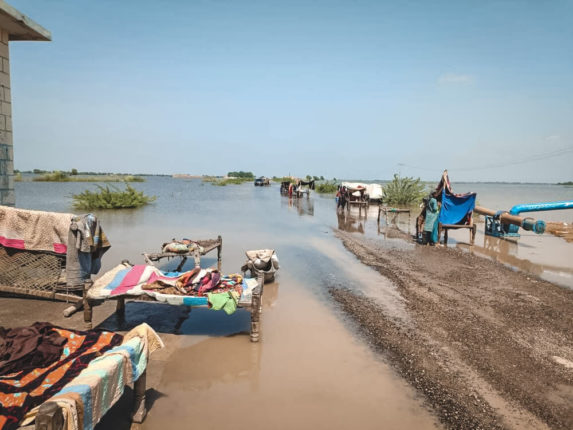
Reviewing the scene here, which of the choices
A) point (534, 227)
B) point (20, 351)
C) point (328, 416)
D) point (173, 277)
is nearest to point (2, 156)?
point (173, 277)

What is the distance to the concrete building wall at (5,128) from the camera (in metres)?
7.07

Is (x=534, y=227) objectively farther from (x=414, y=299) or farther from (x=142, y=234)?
(x=142, y=234)

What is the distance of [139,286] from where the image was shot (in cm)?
529

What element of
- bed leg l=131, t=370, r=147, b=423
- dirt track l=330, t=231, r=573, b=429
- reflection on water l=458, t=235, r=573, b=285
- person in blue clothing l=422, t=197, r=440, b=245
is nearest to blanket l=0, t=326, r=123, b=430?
bed leg l=131, t=370, r=147, b=423

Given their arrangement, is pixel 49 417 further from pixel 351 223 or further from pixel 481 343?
pixel 351 223

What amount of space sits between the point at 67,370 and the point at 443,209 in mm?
12942

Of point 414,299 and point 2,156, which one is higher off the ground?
point 2,156

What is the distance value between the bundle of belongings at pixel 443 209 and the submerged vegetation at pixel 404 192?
766 inches

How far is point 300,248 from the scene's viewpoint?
12164 mm

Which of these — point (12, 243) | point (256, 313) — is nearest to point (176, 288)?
point (256, 313)

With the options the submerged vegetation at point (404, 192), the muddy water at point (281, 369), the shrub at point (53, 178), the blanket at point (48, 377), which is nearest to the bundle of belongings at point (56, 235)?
the muddy water at point (281, 369)

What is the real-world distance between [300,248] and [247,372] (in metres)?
7.79

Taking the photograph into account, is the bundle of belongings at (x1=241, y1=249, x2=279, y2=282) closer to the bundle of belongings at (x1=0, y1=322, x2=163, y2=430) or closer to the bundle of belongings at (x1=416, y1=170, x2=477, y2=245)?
the bundle of belongings at (x1=0, y1=322, x2=163, y2=430)

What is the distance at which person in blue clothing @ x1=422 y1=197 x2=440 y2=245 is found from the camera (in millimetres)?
12820
